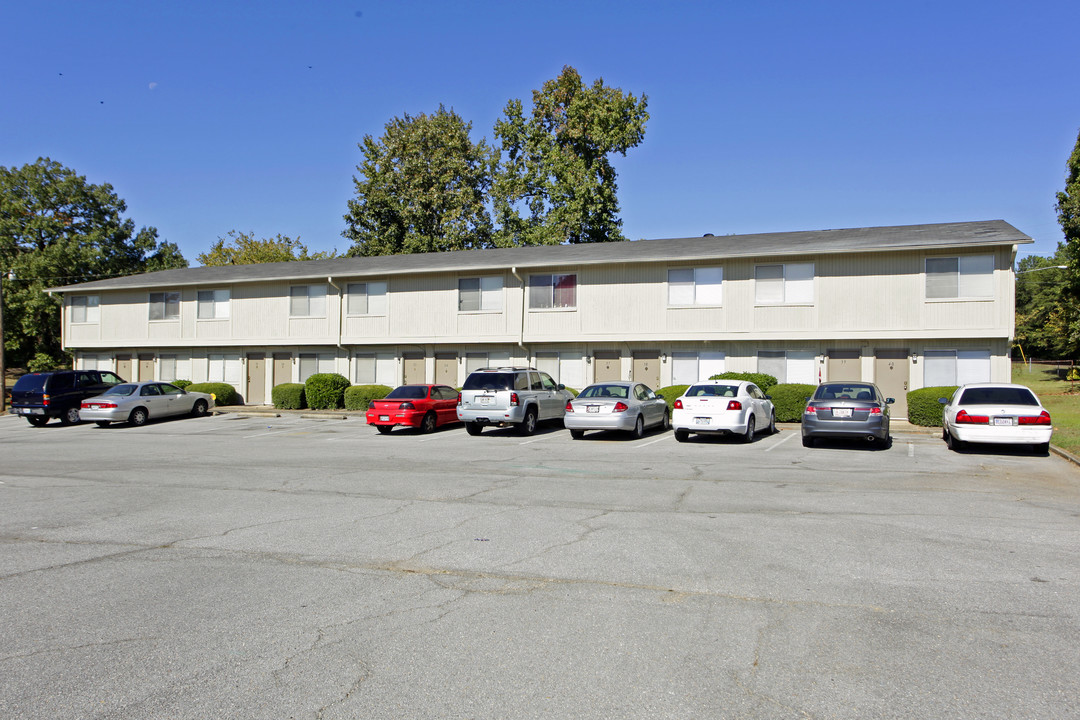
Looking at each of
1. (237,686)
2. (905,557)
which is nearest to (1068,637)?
(905,557)

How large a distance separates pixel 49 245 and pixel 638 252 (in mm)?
46573

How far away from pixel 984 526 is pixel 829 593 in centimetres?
366

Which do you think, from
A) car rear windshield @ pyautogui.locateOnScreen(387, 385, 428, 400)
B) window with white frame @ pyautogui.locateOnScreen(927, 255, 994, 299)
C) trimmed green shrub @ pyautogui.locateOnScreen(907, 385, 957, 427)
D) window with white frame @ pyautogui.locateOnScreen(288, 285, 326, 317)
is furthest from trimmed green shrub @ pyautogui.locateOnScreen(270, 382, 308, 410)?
window with white frame @ pyautogui.locateOnScreen(927, 255, 994, 299)

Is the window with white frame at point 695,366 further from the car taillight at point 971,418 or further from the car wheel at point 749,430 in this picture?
the car taillight at point 971,418

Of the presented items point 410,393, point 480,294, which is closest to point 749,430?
point 410,393

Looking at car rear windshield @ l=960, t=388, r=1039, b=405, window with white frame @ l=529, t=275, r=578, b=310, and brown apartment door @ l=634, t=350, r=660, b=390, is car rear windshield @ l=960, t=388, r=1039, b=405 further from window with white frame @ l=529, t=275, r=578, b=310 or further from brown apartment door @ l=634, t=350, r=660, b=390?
window with white frame @ l=529, t=275, r=578, b=310

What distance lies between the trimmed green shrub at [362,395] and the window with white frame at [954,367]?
1876 cm

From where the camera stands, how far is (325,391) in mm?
30312

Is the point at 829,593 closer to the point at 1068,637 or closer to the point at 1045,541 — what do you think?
the point at 1068,637

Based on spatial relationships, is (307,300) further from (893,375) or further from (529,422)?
(893,375)

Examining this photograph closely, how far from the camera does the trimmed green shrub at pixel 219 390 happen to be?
107ft

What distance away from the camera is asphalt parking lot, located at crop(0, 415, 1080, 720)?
419 cm

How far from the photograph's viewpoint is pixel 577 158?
158 feet

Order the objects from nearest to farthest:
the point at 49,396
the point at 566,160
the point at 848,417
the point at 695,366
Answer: the point at 848,417, the point at 49,396, the point at 695,366, the point at 566,160
